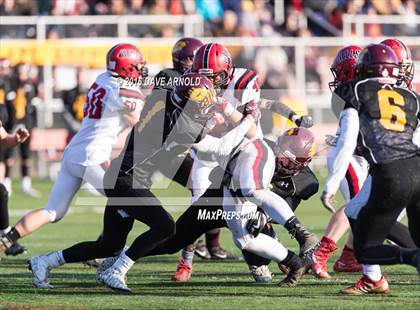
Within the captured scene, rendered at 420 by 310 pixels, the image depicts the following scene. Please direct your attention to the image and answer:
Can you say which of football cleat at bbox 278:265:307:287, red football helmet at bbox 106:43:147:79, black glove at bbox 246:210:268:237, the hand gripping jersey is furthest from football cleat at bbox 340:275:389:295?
red football helmet at bbox 106:43:147:79

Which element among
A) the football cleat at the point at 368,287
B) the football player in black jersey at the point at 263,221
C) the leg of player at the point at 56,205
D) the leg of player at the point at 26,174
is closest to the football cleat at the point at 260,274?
the football player in black jersey at the point at 263,221

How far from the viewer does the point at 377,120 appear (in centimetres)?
625

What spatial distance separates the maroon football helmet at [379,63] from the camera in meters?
6.33

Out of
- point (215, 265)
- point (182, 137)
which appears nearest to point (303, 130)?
point (182, 137)

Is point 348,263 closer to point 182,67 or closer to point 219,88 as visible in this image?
point 219,88

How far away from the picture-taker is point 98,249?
23.7 feet

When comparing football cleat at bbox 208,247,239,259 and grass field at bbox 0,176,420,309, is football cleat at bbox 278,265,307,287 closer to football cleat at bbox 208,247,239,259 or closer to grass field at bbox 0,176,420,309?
grass field at bbox 0,176,420,309

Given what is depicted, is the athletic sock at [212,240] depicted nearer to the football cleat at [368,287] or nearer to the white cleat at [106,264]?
the white cleat at [106,264]

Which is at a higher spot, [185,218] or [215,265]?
[185,218]

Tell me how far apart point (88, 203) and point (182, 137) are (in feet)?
28.9

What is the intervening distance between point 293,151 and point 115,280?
1632 mm

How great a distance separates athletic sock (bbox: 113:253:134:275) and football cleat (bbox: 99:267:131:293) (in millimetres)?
22

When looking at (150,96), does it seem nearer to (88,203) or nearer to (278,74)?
(88,203)

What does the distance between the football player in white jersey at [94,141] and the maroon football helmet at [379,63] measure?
1.95 meters
